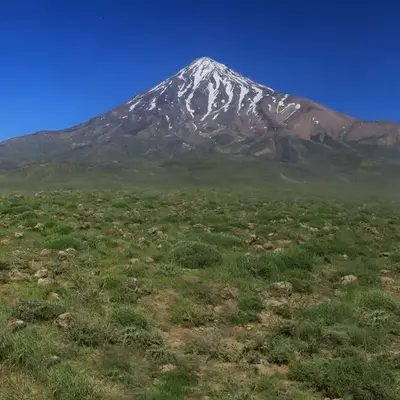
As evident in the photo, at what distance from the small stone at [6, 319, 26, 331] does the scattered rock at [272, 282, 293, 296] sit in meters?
5.57

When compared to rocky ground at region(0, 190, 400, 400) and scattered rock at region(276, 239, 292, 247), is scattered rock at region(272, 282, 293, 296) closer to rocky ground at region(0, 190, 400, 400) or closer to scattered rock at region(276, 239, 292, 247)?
rocky ground at region(0, 190, 400, 400)

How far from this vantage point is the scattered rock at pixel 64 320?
25.2 ft

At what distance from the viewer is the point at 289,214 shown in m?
25.0

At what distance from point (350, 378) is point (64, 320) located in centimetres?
429

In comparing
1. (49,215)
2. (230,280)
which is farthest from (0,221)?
(230,280)

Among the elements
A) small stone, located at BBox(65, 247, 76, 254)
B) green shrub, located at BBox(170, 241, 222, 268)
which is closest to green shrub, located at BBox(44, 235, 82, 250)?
small stone, located at BBox(65, 247, 76, 254)

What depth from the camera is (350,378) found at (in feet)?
22.1

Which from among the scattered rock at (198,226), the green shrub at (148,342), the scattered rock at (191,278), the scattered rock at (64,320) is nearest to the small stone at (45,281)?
the scattered rock at (64,320)

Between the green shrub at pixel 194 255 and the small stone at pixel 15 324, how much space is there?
210 inches

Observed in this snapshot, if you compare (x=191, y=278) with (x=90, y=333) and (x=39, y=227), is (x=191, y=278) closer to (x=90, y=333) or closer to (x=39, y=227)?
(x=90, y=333)

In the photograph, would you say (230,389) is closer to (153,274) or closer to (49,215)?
(153,274)

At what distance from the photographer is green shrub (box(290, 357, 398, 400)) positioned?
653 cm

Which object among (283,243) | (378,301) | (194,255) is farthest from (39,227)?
(378,301)

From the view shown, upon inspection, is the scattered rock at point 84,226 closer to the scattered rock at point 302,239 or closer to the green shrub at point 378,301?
the scattered rock at point 302,239
